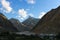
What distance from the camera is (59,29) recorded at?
150 meters

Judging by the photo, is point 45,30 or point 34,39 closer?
point 34,39

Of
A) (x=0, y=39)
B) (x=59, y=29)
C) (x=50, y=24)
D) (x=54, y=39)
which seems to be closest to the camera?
(x=0, y=39)

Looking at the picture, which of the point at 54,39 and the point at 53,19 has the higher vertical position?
the point at 53,19

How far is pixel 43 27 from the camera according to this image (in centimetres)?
16525

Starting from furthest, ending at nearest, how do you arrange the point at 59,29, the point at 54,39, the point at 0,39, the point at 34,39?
the point at 59,29 < the point at 54,39 < the point at 34,39 < the point at 0,39

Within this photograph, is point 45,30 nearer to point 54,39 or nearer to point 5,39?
point 54,39

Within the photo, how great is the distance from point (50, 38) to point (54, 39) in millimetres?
2978

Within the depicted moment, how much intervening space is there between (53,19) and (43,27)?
12.1m

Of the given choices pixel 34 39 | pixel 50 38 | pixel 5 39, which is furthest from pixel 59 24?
pixel 5 39

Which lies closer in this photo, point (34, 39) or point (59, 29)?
point (34, 39)

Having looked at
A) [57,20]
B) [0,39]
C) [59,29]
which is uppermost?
[57,20]

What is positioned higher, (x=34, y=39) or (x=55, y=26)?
(x=55, y=26)

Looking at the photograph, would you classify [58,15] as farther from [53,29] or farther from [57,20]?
[53,29]

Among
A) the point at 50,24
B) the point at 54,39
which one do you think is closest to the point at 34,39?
the point at 54,39
